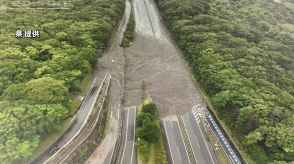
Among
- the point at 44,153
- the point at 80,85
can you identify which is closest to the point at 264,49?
the point at 80,85

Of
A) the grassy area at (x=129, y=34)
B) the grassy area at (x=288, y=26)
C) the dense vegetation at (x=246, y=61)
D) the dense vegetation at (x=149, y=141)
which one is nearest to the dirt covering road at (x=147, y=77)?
the grassy area at (x=129, y=34)

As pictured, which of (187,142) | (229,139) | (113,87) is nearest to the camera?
(187,142)

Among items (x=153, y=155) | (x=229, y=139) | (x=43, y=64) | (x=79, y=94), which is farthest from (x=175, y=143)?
(x=43, y=64)

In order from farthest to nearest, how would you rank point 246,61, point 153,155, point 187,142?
point 246,61 < point 187,142 < point 153,155

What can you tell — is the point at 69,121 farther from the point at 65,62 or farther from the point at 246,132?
the point at 246,132

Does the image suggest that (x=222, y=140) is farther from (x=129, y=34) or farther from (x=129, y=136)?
(x=129, y=34)

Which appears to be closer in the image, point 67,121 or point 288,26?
point 67,121
